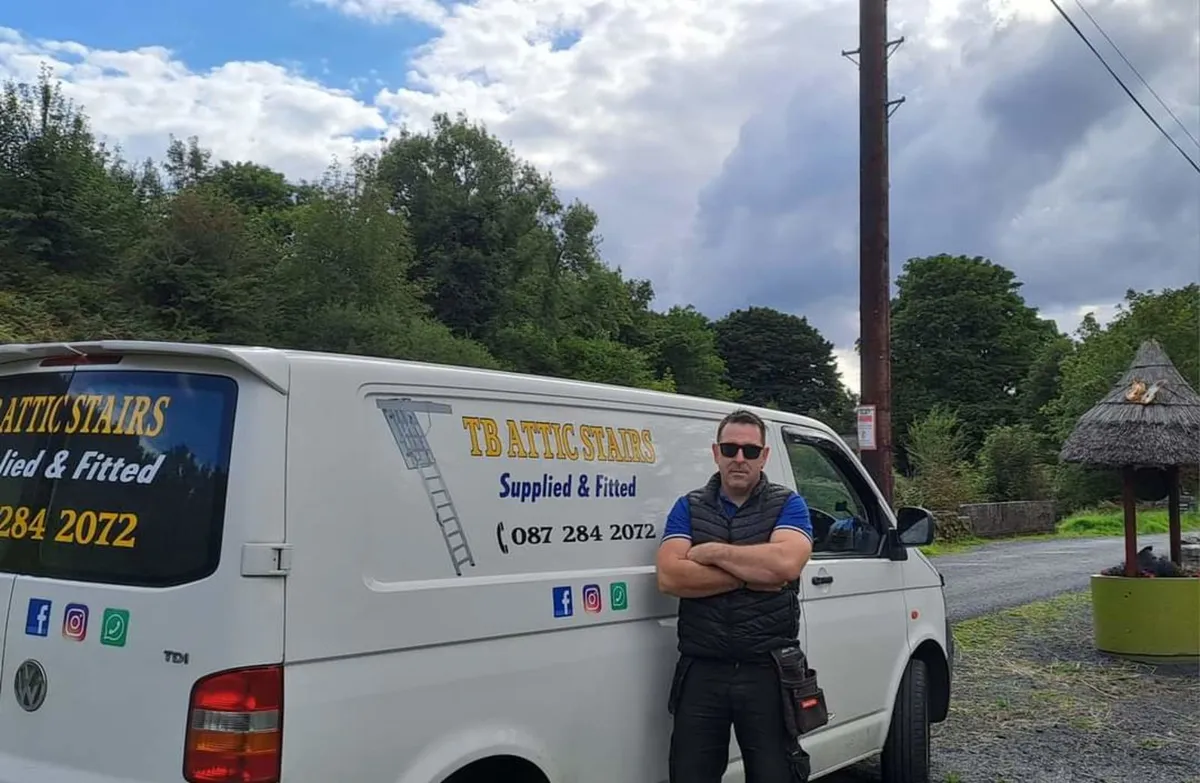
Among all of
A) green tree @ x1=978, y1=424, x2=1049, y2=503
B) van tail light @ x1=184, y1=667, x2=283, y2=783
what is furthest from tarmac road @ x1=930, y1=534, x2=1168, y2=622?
van tail light @ x1=184, y1=667, x2=283, y2=783

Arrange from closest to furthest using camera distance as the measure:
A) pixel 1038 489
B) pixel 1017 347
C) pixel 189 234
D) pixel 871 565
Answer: pixel 871 565 < pixel 1038 489 < pixel 189 234 < pixel 1017 347

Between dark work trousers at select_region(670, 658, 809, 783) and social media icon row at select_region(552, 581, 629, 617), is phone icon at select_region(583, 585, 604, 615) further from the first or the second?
dark work trousers at select_region(670, 658, 809, 783)

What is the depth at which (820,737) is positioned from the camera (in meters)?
4.71

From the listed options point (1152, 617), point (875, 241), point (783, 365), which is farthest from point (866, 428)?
point (783, 365)

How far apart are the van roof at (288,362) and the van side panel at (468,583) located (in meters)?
0.03

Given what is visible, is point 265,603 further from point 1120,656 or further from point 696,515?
point 1120,656

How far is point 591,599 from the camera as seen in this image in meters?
3.65

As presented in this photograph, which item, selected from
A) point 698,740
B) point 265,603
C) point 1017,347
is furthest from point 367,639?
point 1017,347

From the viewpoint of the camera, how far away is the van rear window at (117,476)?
2822 millimetres

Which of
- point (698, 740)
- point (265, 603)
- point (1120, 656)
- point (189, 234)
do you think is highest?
point (189, 234)

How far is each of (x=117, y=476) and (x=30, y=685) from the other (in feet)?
2.02

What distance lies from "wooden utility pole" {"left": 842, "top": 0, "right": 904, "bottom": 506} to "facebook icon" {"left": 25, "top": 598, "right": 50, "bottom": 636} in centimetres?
748

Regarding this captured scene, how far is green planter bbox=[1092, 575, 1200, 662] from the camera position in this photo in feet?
31.4

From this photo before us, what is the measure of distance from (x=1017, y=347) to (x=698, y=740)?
66.4m
